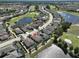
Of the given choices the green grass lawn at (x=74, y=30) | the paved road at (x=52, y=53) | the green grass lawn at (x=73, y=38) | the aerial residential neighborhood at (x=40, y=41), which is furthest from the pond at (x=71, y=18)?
the paved road at (x=52, y=53)

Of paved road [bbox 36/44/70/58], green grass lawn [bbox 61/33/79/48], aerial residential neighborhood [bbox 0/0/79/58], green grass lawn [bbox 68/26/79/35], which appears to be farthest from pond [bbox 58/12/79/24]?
paved road [bbox 36/44/70/58]

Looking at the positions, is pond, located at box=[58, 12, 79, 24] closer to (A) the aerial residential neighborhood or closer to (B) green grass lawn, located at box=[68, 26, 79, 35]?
(A) the aerial residential neighborhood

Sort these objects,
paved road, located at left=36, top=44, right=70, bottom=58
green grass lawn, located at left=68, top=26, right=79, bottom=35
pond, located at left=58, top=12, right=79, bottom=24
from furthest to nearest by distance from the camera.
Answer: pond, located at left=58, top=12, right=79, bottom=24 < green grass lawn, located at left=68, top=26, right=79, bottom=35 < paved road, located at left=36, top=44, right=70, bottom=58

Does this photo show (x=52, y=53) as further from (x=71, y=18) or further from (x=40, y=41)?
(x=71, y=18)

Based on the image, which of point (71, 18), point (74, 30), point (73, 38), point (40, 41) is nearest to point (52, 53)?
point (40, 41)

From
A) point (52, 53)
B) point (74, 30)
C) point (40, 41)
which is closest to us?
point (52, 53)

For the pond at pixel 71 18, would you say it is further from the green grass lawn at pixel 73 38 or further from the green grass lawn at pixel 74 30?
the green grass lawn at pixel 73 38

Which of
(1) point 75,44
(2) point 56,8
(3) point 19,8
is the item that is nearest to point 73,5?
(2) point 56,8

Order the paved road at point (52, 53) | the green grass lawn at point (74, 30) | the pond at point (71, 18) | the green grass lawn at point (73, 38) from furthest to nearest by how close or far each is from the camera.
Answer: the pond at point (71, 18)
the green grass lawn at point (74, 30)
the green grass lawn at point (73, 38)
the paved road at point (52, 53)

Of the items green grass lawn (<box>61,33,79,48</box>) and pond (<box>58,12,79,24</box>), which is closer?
green grass lawn (<box>61,33,79,48</box>)
